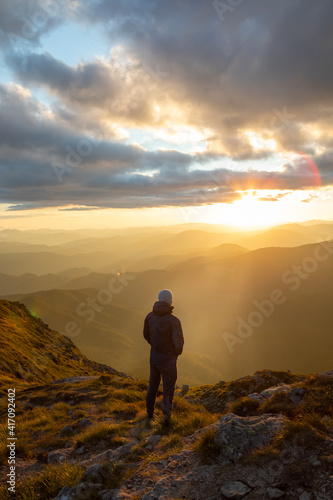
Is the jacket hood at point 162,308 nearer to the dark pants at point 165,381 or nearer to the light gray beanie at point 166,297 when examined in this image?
the light gray beanie at point 166,297

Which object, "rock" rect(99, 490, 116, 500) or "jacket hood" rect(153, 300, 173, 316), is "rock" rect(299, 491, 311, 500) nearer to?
"rock" rect(99, 490, 116, 500)

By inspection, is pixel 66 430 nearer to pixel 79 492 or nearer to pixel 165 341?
pixel 165 341

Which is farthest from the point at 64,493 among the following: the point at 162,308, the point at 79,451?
the point at 162,308

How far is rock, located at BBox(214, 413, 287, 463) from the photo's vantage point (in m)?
5.89

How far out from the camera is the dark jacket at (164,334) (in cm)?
916

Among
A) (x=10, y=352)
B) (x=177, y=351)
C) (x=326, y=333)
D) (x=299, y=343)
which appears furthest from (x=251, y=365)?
(x=177, y=351)

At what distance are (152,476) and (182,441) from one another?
2.03 meters

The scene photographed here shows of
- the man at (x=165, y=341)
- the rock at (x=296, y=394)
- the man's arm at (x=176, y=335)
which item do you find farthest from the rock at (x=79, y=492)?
the rock at (x=296, y=394)

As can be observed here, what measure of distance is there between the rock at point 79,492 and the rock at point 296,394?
702 cm

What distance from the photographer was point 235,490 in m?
4.70

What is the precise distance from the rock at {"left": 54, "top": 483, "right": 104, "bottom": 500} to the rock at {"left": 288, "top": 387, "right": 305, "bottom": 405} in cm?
702

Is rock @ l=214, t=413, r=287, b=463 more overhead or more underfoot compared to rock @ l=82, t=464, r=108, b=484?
more overhead

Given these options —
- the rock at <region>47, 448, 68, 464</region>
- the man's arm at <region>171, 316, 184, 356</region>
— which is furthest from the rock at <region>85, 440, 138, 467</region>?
the man's arm at <region>171, 316, 184, 356</region>

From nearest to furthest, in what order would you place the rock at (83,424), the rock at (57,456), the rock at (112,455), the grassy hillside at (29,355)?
the rock at (112,455), the rock at (57,456), the rock at (83,424), the grassy hillside at (29,355)
